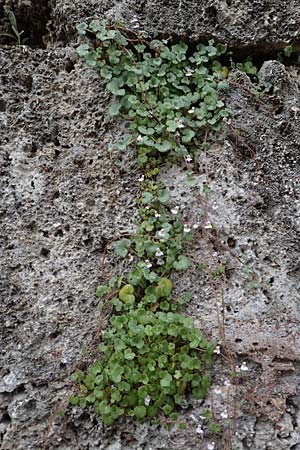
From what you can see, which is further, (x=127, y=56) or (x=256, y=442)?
(x=127, y=56)

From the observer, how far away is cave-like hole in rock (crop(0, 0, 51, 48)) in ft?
6.63

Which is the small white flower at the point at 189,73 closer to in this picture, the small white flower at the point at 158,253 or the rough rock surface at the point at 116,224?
the rough rock surface at the point at 116,224

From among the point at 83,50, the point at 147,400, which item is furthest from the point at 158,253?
the point at 83,50

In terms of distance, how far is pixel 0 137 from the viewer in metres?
1.83

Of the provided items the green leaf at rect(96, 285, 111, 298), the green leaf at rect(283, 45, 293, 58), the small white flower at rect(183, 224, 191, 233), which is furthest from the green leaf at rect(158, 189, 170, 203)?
the green leaf at rect(283, 45, 293, 58)

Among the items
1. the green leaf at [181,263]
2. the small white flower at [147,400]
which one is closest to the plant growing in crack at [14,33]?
the green leaf at [181,263]

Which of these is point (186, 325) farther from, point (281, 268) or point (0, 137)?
point (0, 137)

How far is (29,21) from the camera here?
6.75ft

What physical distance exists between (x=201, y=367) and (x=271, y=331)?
0.25m

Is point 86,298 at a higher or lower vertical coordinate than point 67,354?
higher

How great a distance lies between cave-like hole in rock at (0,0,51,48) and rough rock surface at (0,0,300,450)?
0.05 ft

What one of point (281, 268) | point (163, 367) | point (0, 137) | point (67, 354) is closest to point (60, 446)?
point (67, 354)

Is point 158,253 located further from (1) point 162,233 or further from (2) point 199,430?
(2) point 199,430

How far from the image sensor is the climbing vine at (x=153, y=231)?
5.23ft
